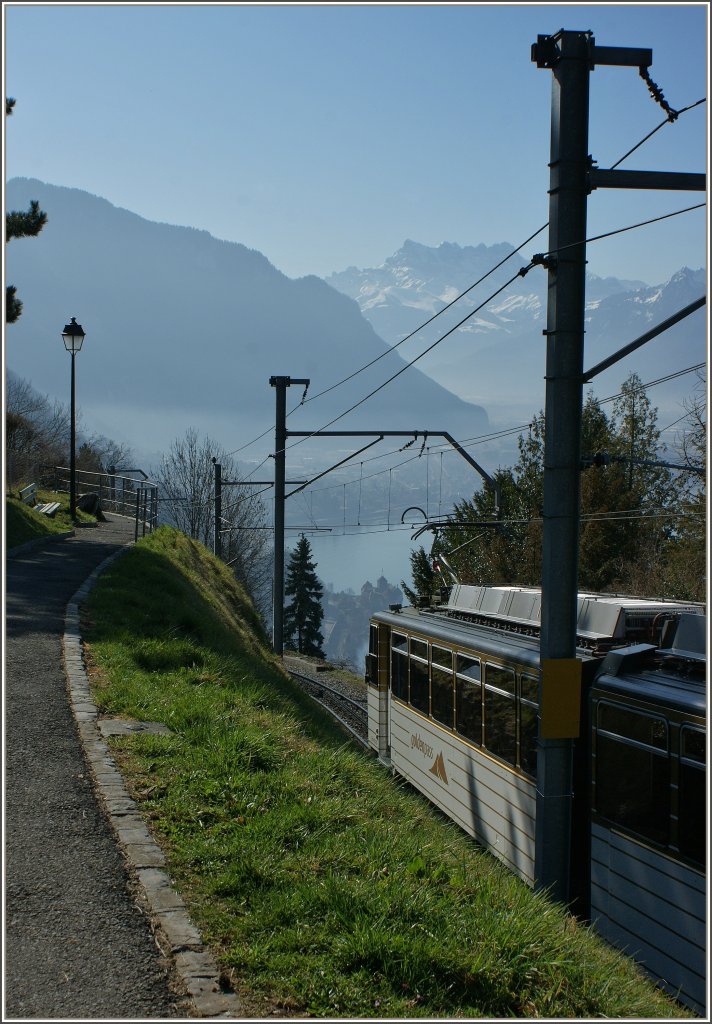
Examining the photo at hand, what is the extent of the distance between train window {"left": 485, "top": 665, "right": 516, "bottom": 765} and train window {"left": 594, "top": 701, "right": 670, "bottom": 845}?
1.49 meters

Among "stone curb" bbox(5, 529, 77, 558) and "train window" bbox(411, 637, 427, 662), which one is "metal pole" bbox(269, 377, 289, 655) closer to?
"stone curb" bbox(5, 529, 77, 558)

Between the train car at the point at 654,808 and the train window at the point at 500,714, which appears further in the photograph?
the train window at the point at 500,714

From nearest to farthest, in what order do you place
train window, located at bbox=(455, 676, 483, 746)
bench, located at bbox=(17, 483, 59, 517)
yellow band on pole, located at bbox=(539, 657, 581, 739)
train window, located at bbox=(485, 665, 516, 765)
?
1. yellow band on pole, located at bbox=(539, 657, 581, 739)
2. train window, located at bbox=(485, 665, 516, 765)
3. train window, located at bbox=(455, 676, 483, 746)
4. bench, located at bbox=(17, 483, 59, 517)

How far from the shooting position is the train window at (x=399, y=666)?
47.6 feet

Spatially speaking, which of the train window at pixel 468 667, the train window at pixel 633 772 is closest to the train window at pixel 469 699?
the train window at pixel 468 667

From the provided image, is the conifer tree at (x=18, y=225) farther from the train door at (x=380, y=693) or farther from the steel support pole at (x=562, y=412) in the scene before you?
the steel support pole at (x=562, y=412)

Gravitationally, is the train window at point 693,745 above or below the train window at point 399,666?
above

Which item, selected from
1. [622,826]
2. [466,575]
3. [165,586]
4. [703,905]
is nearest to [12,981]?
[703,905]

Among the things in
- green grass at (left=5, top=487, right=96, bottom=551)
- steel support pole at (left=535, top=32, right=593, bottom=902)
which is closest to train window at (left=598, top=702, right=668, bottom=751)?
steel support pole at (left=535, top=32, right=593, bottom=902)

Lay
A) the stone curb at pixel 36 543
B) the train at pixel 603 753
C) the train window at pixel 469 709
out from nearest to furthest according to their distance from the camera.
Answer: the train at pixel 603 753 < the train window at pixel 469 709 < the stone curb at pixel 36 543

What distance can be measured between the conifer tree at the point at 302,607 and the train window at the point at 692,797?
70.4 metres

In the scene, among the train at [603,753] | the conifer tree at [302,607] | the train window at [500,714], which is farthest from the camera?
the conifer tree at [302,607]

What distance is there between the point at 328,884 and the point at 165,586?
36.3ft

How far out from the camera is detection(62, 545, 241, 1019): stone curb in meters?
4.31
